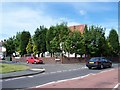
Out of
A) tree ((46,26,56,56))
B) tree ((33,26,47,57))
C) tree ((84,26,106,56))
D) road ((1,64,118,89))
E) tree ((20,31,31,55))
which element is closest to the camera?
road ((1,64,118,89))

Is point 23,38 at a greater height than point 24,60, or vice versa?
point 23,38

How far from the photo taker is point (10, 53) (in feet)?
276

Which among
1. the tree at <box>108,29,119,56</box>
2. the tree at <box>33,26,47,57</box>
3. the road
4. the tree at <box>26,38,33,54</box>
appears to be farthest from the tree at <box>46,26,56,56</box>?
the road

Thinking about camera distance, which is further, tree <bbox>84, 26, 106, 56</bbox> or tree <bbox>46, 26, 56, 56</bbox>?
tree <bbox>46, 26, 56, 56</bbox>

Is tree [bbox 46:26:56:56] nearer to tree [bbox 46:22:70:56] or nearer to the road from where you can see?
tree [bbox 46:22:70:56]

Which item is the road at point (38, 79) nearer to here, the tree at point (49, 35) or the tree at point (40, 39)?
the tree at point (49, 35)

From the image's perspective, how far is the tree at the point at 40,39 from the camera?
6240 cm

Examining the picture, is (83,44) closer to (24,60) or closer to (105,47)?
(105,47)

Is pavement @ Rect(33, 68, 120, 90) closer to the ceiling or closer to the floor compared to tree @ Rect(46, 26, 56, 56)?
closer to the floor

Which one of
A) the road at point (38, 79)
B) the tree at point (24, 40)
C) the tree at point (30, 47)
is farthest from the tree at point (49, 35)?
the road at point (38, 79)

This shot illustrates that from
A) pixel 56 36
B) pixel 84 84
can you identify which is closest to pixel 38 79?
pixel 84 84

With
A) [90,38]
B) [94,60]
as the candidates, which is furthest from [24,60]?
[94,60]

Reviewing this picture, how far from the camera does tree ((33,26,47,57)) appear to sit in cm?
6240

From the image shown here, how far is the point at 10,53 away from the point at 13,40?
4154mm
